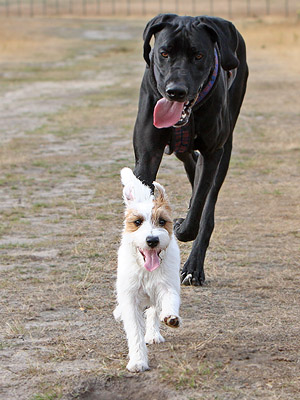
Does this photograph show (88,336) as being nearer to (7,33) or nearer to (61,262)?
(61,262)

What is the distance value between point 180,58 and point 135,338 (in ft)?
5.94

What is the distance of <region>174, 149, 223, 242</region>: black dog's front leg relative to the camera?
19.3 ft

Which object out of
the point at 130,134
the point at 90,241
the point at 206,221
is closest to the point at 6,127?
the point at 130,134

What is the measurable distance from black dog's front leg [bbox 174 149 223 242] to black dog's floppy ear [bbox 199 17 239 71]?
0.71 meters

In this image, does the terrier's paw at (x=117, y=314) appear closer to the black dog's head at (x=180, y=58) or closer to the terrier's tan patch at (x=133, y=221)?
the terrier's tan patch at (x=133, y=221)

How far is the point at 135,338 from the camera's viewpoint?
4348 mm

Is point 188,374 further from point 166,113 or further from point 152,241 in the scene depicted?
point 166,113

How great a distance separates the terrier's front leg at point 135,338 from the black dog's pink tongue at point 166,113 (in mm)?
1359

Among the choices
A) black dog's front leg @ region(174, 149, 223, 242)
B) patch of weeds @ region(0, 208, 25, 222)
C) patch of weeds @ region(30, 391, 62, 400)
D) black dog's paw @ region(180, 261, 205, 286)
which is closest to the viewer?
patch of weeds @ region(30, 391, 62, 400)

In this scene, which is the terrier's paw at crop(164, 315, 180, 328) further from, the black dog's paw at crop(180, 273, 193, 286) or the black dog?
the black dog's paw at crop(180, 273, 193, 286)

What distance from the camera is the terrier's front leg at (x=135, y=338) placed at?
4305mm

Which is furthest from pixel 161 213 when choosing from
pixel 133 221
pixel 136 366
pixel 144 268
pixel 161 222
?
pixel 136 366

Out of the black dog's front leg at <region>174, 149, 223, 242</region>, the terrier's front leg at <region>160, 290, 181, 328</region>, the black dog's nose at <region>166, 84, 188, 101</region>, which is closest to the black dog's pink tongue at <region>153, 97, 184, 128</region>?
the black dog's nose at <region>166, 84, 188, 101</region>

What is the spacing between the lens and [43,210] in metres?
8.51
